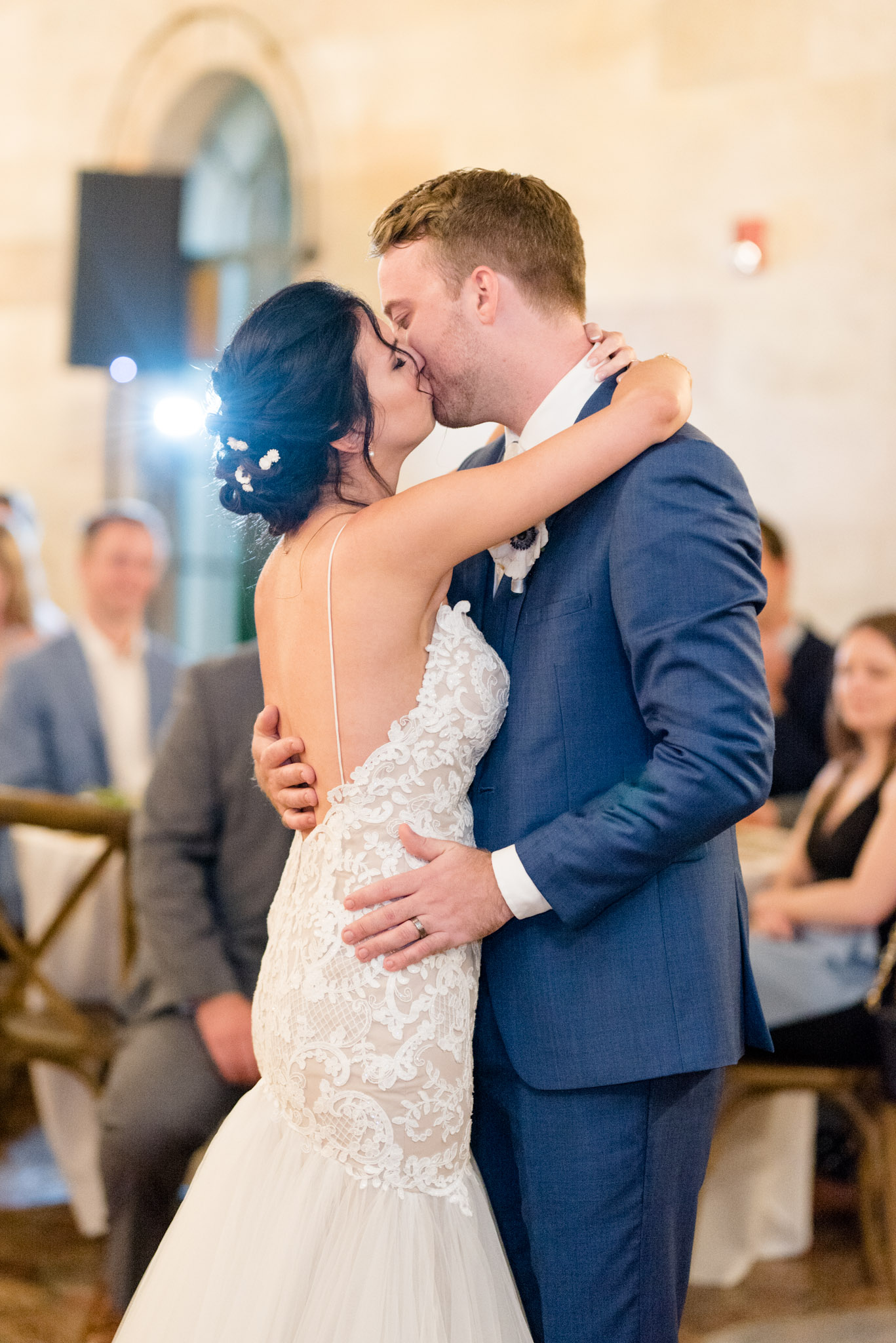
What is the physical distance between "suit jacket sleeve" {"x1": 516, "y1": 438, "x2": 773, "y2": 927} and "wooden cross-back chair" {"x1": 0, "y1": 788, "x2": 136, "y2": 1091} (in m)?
1.89

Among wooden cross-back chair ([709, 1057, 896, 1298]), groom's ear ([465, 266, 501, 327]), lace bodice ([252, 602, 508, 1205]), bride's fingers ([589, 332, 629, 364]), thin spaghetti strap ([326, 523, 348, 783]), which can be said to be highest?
groom's ear ([465, 266, 501, 327])

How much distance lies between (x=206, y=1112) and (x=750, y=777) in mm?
1672

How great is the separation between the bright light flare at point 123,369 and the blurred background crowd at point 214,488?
2 centimetres

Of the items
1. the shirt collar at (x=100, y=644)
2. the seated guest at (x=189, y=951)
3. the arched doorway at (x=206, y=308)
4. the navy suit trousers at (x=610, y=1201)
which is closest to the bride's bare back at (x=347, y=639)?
the navy suit trousers at (x=610, y=1201)

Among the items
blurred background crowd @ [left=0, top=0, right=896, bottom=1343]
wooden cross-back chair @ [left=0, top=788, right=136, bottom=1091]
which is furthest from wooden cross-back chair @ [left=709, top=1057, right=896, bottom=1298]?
wooden cross-back chair @ [left=0, top=788, right=136, bottom=1091]

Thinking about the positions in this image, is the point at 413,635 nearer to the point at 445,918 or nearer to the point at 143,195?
the point at 445,918

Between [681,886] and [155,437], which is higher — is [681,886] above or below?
below

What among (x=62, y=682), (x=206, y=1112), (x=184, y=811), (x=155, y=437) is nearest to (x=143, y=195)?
(x=155, y=437)

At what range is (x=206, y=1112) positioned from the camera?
9.03 feet

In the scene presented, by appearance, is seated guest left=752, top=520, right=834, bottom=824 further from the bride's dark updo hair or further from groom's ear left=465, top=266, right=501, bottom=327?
the bride's dark updo hair

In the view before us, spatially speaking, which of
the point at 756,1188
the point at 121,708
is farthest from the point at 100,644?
the point at 756,1188

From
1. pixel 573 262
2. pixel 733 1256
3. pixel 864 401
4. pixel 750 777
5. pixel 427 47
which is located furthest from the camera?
pixel 427 47

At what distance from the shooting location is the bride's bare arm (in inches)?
62.6

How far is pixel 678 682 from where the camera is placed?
153 centimetres
